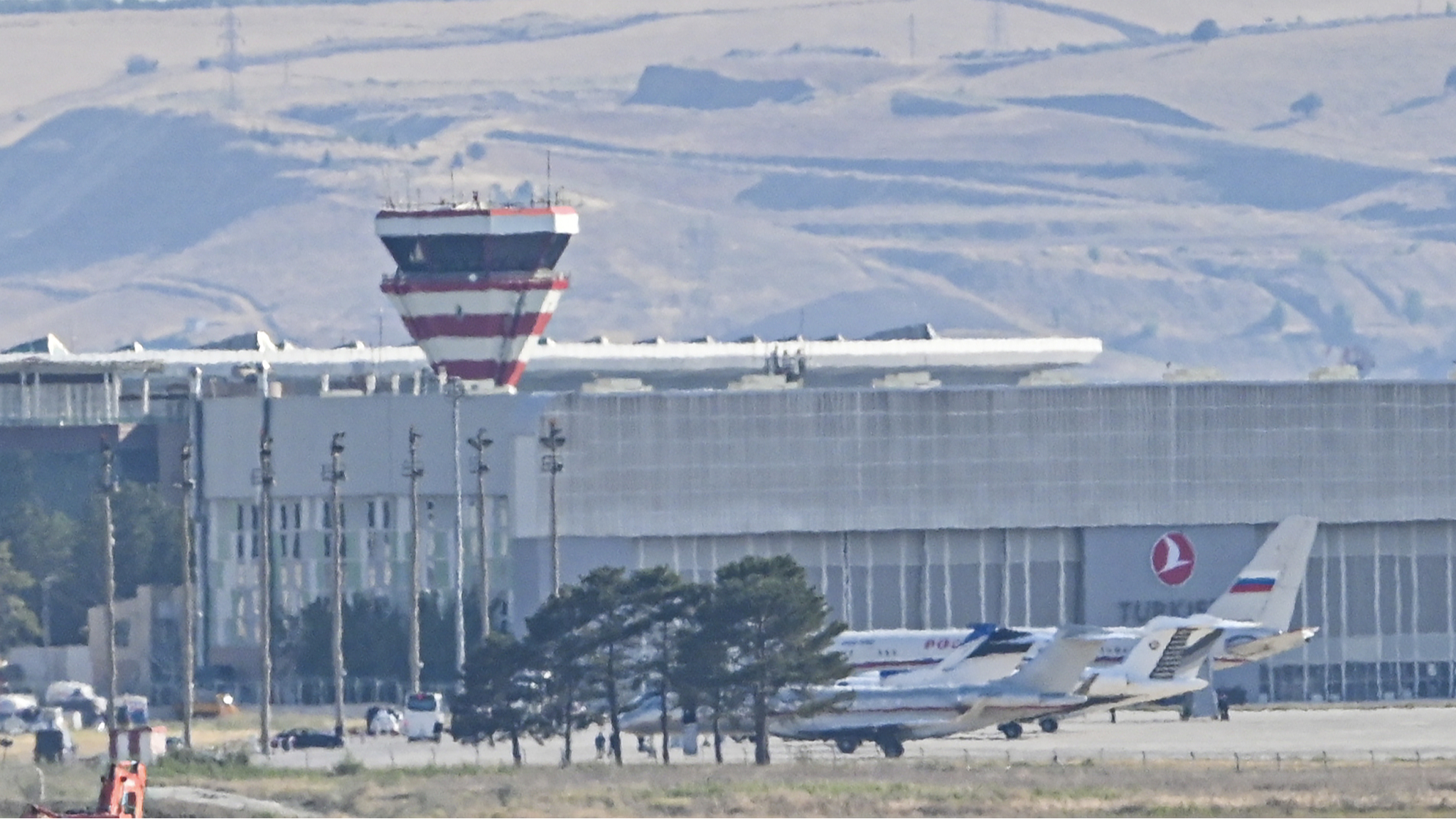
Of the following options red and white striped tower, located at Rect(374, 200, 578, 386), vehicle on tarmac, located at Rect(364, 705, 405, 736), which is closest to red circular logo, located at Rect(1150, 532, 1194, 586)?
red and white striped tower, located at Rect(374, 200, 578, 386)

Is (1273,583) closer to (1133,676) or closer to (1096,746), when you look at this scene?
(1133,676)

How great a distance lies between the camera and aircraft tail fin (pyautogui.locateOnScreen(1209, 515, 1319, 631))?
15712 cm

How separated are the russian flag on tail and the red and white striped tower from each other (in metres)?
49.7

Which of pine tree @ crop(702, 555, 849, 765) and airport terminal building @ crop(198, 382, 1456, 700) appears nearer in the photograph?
pine tree @ crop(702, 555, 849, 765)

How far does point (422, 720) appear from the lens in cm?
13762

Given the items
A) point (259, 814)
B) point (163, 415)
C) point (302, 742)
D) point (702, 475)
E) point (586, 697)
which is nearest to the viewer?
point (259, 814)

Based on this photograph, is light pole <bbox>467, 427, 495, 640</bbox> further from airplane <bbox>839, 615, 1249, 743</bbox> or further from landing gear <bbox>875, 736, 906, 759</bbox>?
landing gear <bbox>875, 736, 906, 759</bbox>

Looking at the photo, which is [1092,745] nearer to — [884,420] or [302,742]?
[302,742]

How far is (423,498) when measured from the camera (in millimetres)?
176375

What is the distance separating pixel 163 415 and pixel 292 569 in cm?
1543

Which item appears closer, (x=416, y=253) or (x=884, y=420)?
(x=884, y=420)

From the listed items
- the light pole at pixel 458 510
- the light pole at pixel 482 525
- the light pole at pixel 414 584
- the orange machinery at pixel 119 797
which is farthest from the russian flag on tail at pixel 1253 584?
the orange machinery at pixel 119 797

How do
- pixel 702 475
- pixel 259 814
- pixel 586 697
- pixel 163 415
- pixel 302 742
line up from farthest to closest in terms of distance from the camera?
1. pixel 163 415
2. pixel 702 475
3. pixel 302 742
4. pixel 586 697
5. pixel 259 814

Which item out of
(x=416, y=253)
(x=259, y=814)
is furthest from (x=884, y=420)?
(x=259, y=814)
